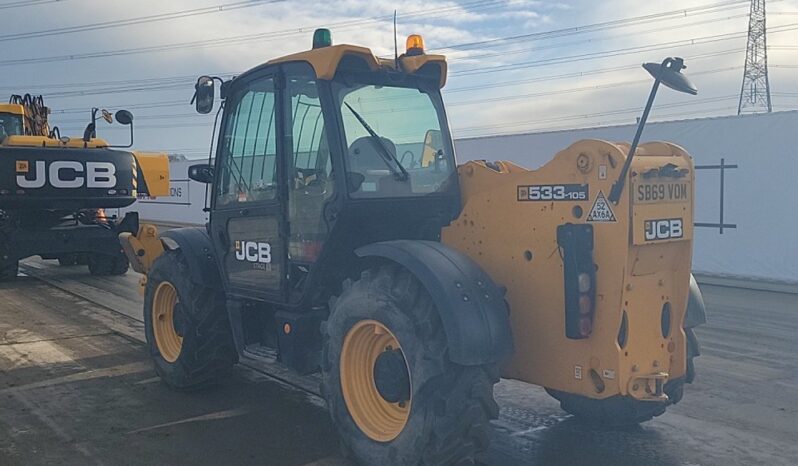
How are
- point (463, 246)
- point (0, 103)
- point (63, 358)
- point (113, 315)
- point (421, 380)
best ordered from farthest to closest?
point (0, 103), point (113, 315), point (63, 358), point (463, 246), point (421, 380)

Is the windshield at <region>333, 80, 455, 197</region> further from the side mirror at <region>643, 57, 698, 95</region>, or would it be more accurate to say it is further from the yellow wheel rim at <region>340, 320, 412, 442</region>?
the side mirror at <region>643, 57, 698, 95</region>

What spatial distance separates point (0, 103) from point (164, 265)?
1054 cm

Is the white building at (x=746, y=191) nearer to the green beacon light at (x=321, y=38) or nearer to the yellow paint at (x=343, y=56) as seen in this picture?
the yellow paint at (x=343, y=56)

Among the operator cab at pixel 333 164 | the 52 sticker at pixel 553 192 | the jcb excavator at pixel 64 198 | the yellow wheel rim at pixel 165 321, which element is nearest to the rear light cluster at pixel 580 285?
the 52 sticker at pixel 553 192

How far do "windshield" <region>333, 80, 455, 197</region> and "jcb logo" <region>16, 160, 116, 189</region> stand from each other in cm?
930

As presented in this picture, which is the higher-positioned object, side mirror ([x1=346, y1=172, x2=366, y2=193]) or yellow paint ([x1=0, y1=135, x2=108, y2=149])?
yellow paint ([x1=0, y1=135, x2=108, y2=149])

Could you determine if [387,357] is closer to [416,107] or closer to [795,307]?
[416,107]

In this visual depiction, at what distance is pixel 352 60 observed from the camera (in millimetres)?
4824

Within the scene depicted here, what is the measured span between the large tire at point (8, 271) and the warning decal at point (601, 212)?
1128 cm

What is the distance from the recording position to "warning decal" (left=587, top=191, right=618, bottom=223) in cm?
391

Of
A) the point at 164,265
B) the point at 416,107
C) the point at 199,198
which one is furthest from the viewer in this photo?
the point at 199,198

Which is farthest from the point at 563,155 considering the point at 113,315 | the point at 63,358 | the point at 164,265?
the point at 113,315

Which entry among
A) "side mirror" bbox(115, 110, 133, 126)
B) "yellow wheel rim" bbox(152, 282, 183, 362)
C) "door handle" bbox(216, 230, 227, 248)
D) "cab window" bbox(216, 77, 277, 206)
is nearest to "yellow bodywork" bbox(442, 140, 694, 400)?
"cab window" bbox(216, 77, 277, 206)

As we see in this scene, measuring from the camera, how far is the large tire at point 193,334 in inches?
233
